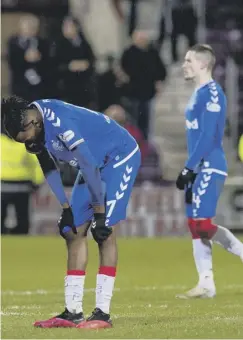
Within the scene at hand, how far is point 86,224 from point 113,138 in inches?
24.4

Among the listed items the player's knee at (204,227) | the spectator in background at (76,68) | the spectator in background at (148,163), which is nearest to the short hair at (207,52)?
the player's knee at (204,227)

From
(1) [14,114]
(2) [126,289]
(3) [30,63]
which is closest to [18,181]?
(3) [30,63]

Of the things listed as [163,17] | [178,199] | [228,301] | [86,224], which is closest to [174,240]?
[178,199]

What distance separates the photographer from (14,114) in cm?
882

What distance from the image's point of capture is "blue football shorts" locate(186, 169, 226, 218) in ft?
38.5

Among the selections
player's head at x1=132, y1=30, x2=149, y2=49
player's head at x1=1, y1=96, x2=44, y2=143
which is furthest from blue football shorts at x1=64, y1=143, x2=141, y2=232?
player's head at x1=132, y1=30, x2=149, y2=49

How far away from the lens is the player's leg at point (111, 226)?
29.9ft

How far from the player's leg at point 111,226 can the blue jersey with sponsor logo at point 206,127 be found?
2234 millimetres

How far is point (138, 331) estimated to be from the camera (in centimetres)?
880

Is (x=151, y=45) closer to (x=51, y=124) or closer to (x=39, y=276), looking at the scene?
(x=39, y=276)

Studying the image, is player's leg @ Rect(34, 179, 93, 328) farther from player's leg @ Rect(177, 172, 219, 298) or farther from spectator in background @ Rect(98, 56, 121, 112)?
spectator in background @ Rect(98, 56, 121, 112)

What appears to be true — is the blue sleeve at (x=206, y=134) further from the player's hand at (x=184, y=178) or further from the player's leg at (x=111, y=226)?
the player's leg at (x=111, y=226)

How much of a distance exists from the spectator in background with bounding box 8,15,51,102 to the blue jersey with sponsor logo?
9282 millimetres

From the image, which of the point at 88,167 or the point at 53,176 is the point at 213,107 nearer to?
the point at 53,176
